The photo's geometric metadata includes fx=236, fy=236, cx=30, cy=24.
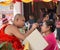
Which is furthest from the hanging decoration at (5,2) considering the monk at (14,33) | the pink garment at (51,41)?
the pink garment at (51,41)

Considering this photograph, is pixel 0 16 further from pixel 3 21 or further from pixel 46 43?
pixel 46 43

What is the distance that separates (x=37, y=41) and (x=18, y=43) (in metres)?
0.28

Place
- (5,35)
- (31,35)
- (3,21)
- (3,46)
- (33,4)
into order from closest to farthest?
(3,46) → (31,35) → (5,35) → (3,21) → (33,4)

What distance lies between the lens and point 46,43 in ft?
7.00

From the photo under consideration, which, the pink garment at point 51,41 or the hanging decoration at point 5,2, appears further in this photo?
the hanging decoration at point 5,2

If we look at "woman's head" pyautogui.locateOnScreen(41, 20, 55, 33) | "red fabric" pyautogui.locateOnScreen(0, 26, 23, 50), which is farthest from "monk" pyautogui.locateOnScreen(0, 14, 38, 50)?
"woman's head" pyautogui.locateOnScreen(41, 20, 55, 33)

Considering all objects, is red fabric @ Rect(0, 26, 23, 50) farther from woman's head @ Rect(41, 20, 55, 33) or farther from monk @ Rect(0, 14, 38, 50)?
woman's head @ Rect(41, 20, 55, 33)

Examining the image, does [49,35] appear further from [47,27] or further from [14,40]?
[14,40]

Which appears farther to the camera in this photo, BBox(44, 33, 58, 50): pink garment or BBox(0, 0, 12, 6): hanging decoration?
BBox(0, 0, 12, 6): hanging decoration

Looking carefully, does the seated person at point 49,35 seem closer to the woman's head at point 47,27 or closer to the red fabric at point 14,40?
the woman's head at point 47,27

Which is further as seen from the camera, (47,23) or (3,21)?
(3,21)

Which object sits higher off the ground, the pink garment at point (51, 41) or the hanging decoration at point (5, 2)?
the hanging decoration at point (5, 2)

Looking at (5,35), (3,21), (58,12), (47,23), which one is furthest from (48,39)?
(58,12)

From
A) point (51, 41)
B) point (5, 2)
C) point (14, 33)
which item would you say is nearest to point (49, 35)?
point (51, 41)
